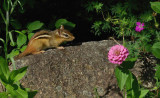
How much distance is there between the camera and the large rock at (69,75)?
12.6 feet

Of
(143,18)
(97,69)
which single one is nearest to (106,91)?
(97,69)

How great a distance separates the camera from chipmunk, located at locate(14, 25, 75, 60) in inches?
173

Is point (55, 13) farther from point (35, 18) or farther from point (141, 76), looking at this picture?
point (141, 76)

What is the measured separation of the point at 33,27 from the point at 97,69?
51.8 inches

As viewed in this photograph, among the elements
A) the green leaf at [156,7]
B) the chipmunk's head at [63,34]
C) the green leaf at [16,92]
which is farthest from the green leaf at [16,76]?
the chipmunk's head at [63,34]

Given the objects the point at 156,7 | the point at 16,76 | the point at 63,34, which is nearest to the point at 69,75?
the point at 63,34

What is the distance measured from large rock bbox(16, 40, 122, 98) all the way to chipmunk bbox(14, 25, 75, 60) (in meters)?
0.15

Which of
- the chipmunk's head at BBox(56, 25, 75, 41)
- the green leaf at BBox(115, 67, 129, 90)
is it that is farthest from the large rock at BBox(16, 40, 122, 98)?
the green leaf at BBox(115, 67, 129, 90)

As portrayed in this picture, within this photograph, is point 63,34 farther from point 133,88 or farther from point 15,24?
point 133,88

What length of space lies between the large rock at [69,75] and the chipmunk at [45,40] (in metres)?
A: 0.15

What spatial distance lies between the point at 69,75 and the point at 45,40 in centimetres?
91

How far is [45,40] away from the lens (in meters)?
4.61

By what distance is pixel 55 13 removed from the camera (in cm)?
545

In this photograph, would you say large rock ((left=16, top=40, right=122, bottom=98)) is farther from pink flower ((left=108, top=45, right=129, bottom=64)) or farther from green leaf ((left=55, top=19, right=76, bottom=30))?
pink flower ((left=108, top=45, right=129, bottom=64))
